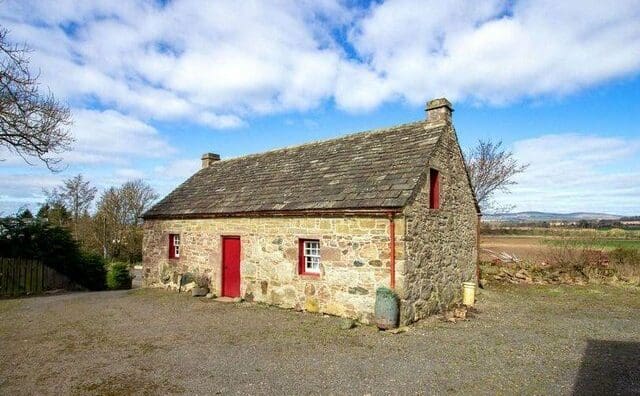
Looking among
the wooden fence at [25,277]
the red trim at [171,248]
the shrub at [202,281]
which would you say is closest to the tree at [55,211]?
the wooden fence at [25,277]

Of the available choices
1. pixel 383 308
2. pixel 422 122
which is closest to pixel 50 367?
pixel 383 308

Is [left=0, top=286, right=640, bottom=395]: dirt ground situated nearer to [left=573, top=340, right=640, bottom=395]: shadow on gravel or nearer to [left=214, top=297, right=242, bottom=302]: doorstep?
[left=573, top=340, right=640, bottom=395]: shadow on gravel

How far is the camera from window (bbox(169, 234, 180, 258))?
1686cm

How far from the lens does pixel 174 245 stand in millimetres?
16953

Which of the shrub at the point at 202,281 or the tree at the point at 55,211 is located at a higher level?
the tree at the point at 55,211

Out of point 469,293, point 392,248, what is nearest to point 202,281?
point 392,248

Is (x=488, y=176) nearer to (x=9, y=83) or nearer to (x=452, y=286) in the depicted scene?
(x=452, y=286)

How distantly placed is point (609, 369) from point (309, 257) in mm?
7480

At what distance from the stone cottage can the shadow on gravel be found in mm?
3934

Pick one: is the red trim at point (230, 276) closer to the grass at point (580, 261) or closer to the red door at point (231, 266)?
the red door at point (231, 266)

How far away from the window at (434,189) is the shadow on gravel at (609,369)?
5.09 metres

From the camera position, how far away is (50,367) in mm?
7180

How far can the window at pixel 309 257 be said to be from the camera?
1175cm

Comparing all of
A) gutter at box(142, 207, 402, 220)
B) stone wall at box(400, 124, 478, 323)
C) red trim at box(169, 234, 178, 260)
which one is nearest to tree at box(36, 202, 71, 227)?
red trim at box(169, 234, 178, 260)
